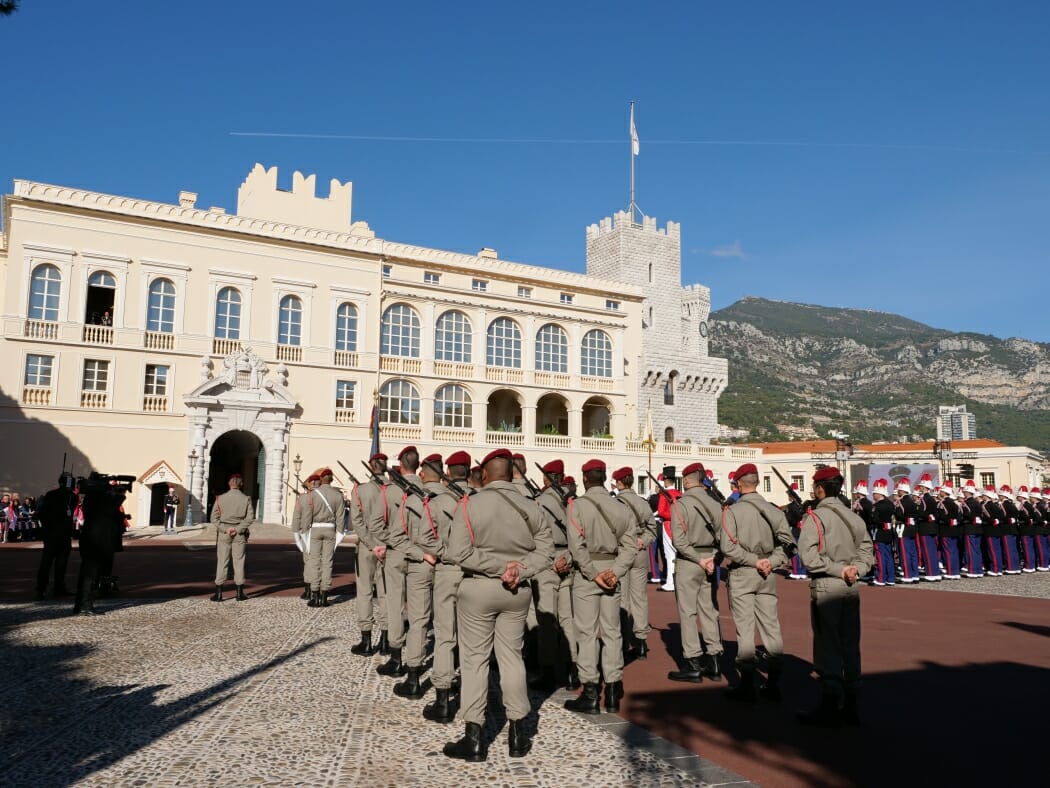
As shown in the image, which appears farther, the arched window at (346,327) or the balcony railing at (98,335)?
the arched window at (346,327)

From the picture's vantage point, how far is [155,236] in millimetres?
34219

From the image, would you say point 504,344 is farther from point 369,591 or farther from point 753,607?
point 753,607

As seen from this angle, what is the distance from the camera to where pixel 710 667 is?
7.84 m

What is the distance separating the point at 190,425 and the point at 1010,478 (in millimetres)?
55737

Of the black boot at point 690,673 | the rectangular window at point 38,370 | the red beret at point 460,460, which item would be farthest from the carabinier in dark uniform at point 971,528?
the rectangular window at point 38,370

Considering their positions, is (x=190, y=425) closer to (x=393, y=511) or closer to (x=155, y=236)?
(x=155, y=236)

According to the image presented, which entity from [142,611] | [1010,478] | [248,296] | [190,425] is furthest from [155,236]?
[1010,478]

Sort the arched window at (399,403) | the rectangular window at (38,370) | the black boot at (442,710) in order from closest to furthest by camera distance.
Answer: the black boot at (442,710), the rectangular window at (38,370), the arched window at (399,403)

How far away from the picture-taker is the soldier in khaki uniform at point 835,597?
604cm

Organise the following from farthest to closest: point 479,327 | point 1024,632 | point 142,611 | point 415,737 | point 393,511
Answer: point 479,327
point 142,611
point 1024,632
point 393,511
point 415,737

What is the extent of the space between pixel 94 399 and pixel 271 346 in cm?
757

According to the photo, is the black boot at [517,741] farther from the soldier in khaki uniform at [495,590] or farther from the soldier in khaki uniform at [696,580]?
the soldier in khaki uniform at [696,580]

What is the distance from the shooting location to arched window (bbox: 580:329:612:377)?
4500cm

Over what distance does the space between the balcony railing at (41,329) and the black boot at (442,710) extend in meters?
32.1
